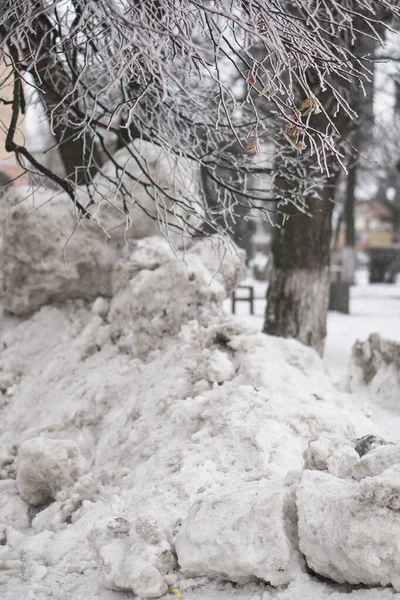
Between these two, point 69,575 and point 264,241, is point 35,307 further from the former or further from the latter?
point 264,241

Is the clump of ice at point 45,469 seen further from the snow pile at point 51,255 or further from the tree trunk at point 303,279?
the tree trunk at point 303,279

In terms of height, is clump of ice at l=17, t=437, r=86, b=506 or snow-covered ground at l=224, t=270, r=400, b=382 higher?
snow-covered ground at l=224, t=270, r=400, b=382

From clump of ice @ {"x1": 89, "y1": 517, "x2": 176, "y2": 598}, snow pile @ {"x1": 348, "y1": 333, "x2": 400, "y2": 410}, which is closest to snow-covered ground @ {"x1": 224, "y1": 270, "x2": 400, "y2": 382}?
snow pile @ {"x1": 348, "y1": 333, "x2": 400, "y2": 410}

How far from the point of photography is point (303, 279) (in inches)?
267

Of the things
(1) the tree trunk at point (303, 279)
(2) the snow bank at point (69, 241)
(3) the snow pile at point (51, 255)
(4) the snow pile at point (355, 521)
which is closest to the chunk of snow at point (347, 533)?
(4) the snow pile at point (355, 521)

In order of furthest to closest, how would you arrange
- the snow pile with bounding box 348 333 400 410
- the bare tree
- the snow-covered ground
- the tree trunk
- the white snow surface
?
the snow-covered ground → the tree trunk → the snow pile with bounding box 348 333 400 410 → the white snow surface → the bare tree

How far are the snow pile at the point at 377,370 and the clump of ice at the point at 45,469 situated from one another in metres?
2.80

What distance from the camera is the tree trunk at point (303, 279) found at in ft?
22.2

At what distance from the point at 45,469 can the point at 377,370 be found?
3.24m

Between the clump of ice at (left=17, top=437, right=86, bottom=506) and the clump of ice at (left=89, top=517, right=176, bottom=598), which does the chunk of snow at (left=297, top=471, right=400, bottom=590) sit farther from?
the clump of ice at (left=17, top=437, right=86, bottom=506)

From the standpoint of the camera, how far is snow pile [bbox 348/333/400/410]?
5.55m

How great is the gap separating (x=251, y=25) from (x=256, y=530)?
6.50 ft

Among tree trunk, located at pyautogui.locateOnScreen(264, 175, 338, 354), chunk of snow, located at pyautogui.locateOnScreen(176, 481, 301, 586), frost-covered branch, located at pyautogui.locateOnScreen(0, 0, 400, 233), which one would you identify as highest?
frost-covered branch, located at pyautogui.locateOnScreen(0, 0, 400, 233)

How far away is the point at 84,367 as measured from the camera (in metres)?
5.56
